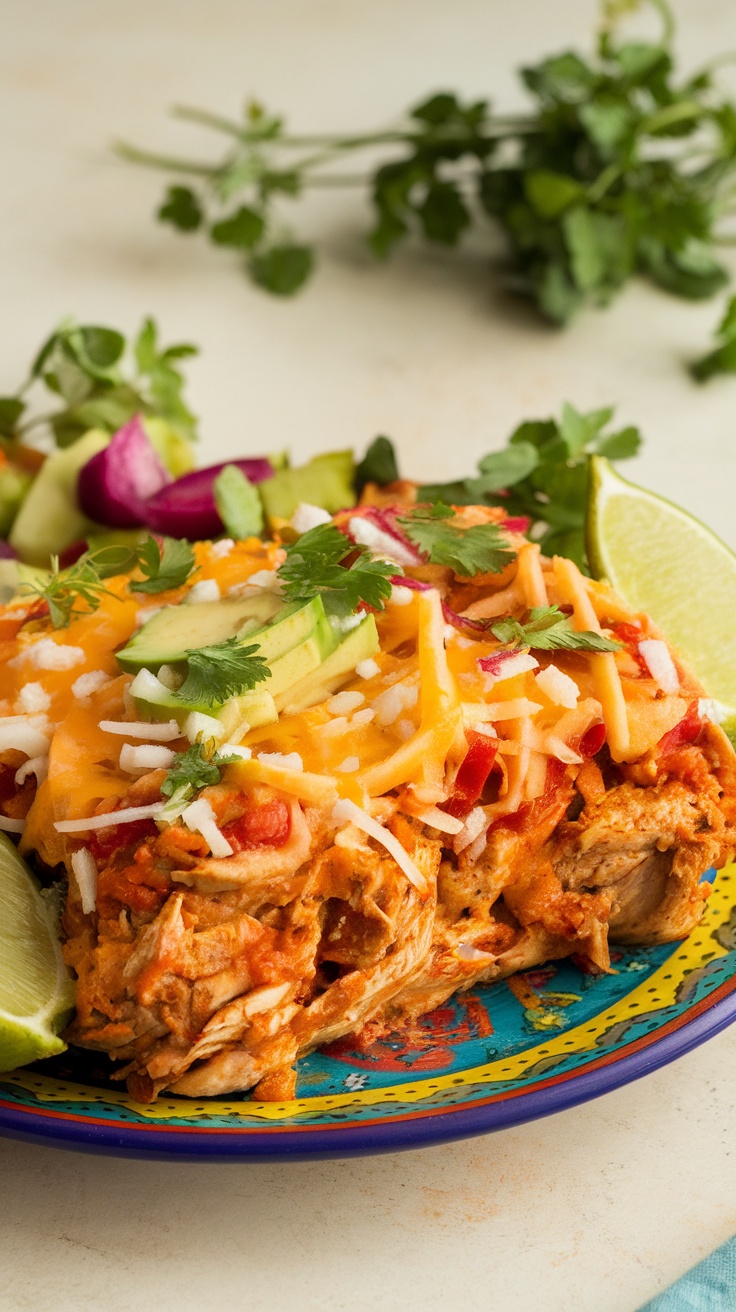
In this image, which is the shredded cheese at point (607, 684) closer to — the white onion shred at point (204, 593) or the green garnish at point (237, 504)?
the white onion shred at point (204, 593)

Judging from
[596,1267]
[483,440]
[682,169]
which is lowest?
[596,1267]

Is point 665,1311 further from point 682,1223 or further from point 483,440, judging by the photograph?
point 483,440

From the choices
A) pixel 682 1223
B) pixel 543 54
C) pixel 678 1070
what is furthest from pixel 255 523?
pixel 543 54

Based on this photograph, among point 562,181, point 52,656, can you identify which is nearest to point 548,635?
point 52,656

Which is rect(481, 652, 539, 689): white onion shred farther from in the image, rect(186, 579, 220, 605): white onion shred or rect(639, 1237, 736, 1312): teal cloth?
rect(639, 1237, 736, 1312): teal cloth

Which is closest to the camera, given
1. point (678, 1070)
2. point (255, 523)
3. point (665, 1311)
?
point (665, 1311)

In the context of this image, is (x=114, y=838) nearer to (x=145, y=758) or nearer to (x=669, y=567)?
(x=145, y=758)
